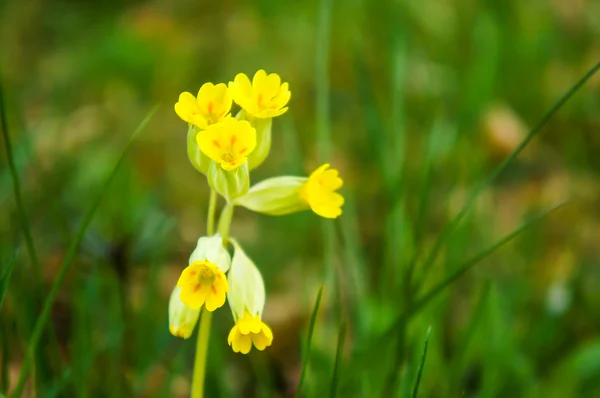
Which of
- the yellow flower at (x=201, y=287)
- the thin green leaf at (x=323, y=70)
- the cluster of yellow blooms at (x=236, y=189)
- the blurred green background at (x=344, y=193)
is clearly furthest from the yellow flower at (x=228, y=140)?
the thin green leaf at (x=323, y=70)

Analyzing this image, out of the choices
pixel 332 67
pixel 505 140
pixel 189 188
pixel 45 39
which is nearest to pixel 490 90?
pixel 505 140

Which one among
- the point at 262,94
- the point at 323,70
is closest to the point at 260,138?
the point at 262,94

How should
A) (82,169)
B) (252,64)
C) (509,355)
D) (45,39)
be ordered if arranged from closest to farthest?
(509,355) < (82,169) < (252,64) < (45,39)

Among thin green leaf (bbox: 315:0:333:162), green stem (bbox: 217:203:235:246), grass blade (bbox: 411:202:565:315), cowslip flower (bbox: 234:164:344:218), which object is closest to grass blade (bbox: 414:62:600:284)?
grass blade (bbox: 411:202:565:315)

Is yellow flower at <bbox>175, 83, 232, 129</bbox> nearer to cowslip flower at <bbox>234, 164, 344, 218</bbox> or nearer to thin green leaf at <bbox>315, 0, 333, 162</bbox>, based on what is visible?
cowslip flower at <bbox>234, 164, 344, 218</bbox>

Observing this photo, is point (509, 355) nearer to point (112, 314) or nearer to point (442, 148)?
point (112, 314)

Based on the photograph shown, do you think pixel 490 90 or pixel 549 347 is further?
pixel 490 90

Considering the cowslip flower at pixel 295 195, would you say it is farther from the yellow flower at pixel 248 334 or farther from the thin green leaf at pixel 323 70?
the thin green leaf at pixel 323 70
